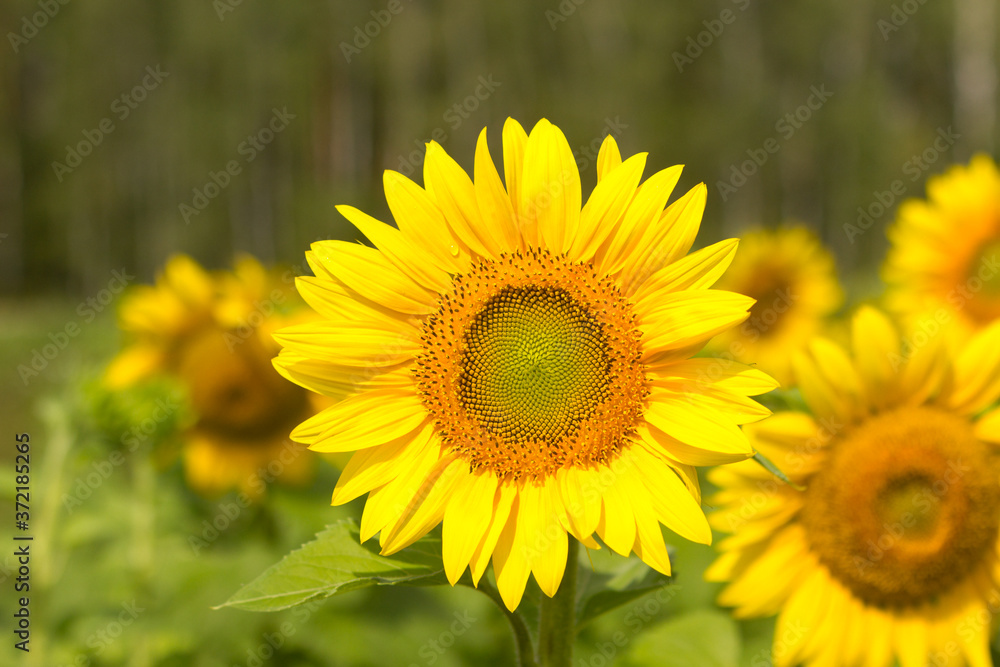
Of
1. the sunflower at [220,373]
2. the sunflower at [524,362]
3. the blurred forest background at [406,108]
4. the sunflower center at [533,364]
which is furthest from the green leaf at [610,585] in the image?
the blurred forest background at [406,108]

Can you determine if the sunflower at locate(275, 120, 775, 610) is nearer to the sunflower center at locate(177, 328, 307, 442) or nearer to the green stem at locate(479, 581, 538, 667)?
the green stem at locate(479, 581, 538, 667)

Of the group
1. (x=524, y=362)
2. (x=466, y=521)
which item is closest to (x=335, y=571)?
(x=466, y=521)

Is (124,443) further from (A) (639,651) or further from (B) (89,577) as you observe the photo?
(A) (639,651)

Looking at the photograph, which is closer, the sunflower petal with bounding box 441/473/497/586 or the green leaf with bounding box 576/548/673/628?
the sunflower petal with bounding box 441/473/497/586

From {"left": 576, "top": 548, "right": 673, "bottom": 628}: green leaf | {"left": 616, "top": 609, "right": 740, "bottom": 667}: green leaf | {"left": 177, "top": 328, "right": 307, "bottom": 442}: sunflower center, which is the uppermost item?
{"left": 177, "top": 328, "right": 307, "bottom": 442}: sunflower center

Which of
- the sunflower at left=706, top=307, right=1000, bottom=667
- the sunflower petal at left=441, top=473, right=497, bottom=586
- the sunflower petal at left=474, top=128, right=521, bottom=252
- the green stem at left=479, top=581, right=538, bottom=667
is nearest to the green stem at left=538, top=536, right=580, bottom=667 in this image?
the green stem at left=479, top=581, right=538, bottom=667

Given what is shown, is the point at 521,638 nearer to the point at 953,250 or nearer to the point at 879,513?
the point at 879,513

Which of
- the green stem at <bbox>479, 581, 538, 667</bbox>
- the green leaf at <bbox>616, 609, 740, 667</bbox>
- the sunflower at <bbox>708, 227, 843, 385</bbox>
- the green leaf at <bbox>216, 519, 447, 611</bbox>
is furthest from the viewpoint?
the sunflower at <bbox>708, 227, 843, 385</bbox>

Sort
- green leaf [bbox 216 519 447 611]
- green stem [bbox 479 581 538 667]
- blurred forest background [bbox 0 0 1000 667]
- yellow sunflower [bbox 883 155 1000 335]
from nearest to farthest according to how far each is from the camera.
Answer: green leaf [bbox 216 519 447 611], green stem [bbox 479 581 538 667], yellow sunflower [bbox 883 155 1000 335], blurred forest background [bbox 0 0 1000 667]

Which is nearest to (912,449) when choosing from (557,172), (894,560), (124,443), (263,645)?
(894,560)
